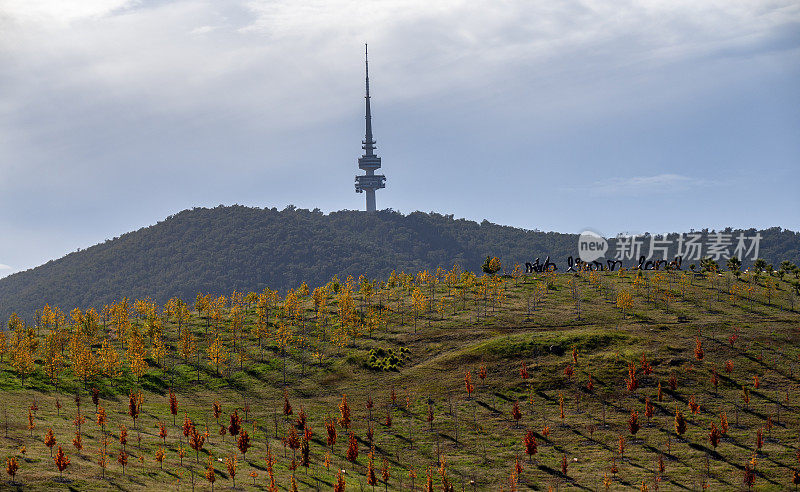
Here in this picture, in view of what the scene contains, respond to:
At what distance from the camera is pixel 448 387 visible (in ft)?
290

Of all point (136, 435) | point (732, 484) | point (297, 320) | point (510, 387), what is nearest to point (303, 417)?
point (136, 435)

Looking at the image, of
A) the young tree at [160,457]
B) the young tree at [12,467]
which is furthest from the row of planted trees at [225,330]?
the young tree at [12,467]

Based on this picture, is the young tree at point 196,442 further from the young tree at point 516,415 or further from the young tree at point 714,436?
the young tree at point 714,436

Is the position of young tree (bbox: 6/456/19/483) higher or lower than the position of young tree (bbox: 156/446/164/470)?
higher

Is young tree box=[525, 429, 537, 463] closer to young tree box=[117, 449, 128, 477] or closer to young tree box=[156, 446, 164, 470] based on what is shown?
young tree box=[156, 446, 164, 470]

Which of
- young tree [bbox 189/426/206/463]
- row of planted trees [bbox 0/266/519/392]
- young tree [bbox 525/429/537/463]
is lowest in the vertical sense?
young tree [bbox 525/429/537/463]

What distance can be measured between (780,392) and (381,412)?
4364cm

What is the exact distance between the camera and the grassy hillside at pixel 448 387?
63.0 meters

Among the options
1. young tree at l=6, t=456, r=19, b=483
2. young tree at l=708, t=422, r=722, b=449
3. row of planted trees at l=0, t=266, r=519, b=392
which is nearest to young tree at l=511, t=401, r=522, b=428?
young tree at l=708, t=422, r=722, b=449

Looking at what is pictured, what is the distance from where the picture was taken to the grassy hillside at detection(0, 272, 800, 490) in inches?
2479

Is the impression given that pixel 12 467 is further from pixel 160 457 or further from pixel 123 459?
pixel 160 457

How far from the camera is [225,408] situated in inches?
3319

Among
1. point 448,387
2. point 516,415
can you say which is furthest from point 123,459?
point 448,387

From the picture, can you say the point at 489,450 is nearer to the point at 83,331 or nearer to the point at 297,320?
the point at 297,320
